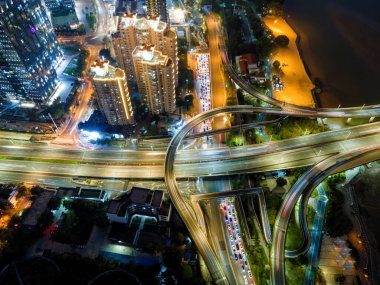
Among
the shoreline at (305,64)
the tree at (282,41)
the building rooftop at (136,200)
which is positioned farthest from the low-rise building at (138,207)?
the tree at (282,41)

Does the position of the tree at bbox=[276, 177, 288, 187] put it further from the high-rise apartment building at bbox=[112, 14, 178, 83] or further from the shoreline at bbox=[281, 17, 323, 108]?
the high-rise apartment building at bbox=[112, 14, 178, 83]

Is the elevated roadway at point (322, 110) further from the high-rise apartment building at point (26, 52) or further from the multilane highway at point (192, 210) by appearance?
the high-rise apartment building at point (26, 52)

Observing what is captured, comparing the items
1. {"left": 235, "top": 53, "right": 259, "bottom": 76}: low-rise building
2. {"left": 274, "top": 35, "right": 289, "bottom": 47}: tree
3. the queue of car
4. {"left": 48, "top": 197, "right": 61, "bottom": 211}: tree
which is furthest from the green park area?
{"left": 274, "top": 35, "right": 289, "bottom": 47}: tree

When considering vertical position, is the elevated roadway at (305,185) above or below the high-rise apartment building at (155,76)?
below

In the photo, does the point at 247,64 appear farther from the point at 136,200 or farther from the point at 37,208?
the point at 37,208

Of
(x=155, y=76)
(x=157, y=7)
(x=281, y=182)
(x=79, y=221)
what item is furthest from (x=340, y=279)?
(x=157, y=7)

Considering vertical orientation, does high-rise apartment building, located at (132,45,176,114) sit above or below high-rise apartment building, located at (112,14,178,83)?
below

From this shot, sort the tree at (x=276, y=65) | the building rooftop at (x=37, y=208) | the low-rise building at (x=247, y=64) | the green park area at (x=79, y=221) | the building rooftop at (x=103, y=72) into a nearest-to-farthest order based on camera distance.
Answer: the green park area at (x=79, y=221) → the building rooftop at (x=37, y=208) → the building rooftop at (x=103, y=72) → the low-rise building at (x=247, y=64) → the tree at (x=276, y=65)
